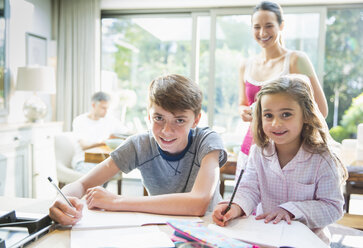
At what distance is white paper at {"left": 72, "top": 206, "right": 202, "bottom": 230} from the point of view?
94 centimetres

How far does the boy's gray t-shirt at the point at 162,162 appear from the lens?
1.34 m

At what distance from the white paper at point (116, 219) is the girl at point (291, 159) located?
0.88 ft

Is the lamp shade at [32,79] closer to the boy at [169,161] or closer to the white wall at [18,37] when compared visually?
the white wall at [18,37]

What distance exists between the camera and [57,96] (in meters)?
4.85

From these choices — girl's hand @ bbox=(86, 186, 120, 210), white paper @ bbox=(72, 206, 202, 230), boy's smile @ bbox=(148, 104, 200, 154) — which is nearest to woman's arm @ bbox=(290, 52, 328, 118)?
boy's smile @ bbox=(148, 104, 200, 154)

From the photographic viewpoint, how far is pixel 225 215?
98cm

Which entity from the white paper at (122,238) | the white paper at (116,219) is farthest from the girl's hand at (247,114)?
the white paper at (122,238)

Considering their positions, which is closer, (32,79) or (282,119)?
(282,119)

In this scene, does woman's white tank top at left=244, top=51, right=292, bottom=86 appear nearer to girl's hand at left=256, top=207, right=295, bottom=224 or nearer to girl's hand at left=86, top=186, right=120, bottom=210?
girl's hand at left=256, top=207, right=295, bottom=224

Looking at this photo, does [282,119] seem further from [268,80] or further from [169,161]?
[268,80]

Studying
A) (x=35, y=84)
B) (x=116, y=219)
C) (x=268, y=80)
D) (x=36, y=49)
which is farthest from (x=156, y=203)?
(x=36, y=49)

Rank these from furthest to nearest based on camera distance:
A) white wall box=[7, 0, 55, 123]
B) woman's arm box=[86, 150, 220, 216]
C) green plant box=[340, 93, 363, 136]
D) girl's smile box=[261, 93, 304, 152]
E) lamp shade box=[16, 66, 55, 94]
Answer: green plant box=[340, 93, 363, 136], white wall box=[7, 0, 55, 123], lamp shade box=[16, 66, 55, 94], girl's smile box=[261, 93, 304, 152], woman's arm box=[86, 150, 220, 216]

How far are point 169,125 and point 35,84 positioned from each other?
281 cm

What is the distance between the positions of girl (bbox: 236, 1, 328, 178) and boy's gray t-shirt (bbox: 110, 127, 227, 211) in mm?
527
